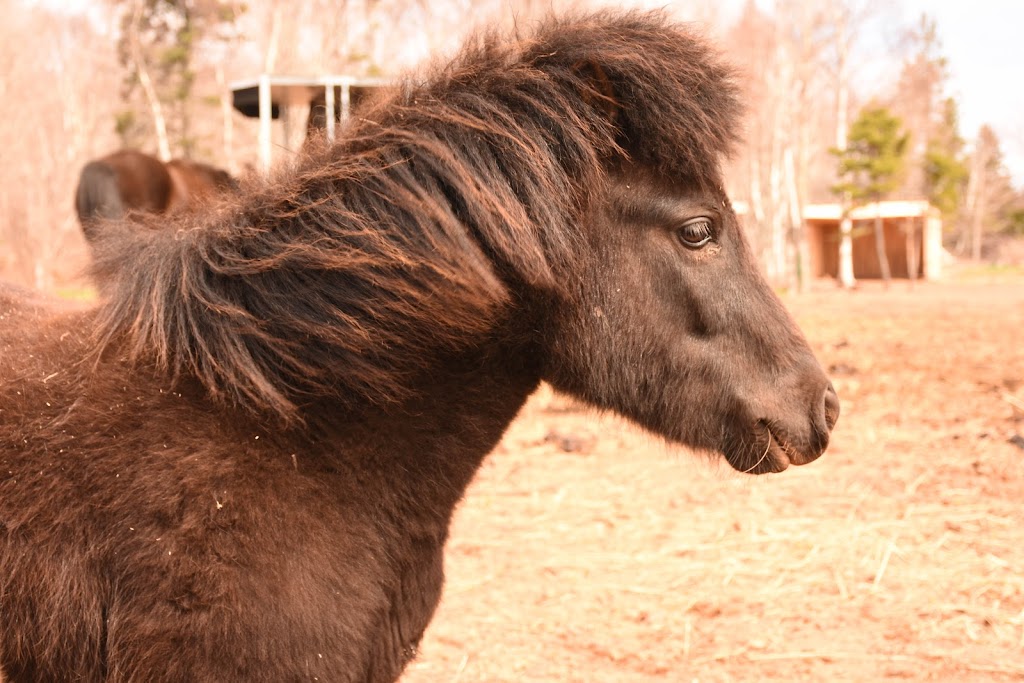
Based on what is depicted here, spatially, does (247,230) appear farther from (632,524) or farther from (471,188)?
(632,524)

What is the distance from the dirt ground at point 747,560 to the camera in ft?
11.8

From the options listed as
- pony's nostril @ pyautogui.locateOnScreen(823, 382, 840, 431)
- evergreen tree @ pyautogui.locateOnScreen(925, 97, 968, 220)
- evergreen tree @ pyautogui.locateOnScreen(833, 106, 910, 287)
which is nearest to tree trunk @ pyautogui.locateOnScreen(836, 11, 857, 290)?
evergreen tree @ pyautogui.locateOnScreen(833, 106, 910, 287)

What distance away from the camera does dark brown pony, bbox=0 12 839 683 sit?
1.77m

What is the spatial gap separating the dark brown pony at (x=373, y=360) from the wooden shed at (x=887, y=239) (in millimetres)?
34661

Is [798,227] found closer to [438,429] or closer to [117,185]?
[117,185]

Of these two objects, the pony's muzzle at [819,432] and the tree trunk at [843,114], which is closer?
the pony's muzzle at [819,432]

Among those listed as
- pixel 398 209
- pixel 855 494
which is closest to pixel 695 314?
pixel 398 209

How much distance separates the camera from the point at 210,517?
1794 mm

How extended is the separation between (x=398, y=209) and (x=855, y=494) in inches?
177

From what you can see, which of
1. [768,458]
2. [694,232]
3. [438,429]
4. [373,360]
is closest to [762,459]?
[768,458]

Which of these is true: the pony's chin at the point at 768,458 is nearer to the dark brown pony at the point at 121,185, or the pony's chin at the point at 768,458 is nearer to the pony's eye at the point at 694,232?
the pony's eye at the point at 694,232

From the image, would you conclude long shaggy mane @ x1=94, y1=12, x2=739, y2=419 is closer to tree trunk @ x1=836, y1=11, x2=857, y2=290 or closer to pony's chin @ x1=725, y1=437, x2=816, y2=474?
pony's chin @ x1=725, y1=437, x2=816, y2=474

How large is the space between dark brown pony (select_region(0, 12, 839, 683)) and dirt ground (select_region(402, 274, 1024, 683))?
1.67ft

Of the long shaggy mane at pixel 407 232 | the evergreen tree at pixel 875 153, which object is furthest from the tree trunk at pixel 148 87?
the long shaggy mane at pixel 407 232
